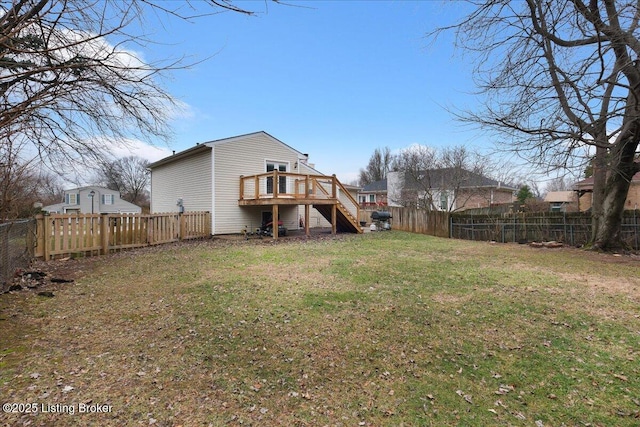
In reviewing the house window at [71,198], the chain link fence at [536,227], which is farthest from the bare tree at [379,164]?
the house window at [71,198]

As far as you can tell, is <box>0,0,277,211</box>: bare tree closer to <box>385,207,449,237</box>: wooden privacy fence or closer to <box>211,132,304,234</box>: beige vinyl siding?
<box>211,132,304,234</box>: beige vinyl siding

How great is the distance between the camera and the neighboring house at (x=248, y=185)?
45.4ft

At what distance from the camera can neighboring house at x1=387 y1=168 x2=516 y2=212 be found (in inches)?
928

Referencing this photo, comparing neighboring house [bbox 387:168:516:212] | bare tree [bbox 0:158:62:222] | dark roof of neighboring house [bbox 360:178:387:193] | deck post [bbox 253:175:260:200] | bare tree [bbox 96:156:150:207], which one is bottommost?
bare tree [bbox 0:158:62:222]

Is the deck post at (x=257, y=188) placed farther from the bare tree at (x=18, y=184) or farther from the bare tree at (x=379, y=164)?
the bare tree at (x=379, y=164)

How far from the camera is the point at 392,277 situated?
643 centimetres

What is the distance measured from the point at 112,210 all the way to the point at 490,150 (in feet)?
138

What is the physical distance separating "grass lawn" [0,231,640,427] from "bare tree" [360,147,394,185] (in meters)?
42.5

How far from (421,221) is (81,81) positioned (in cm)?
1604

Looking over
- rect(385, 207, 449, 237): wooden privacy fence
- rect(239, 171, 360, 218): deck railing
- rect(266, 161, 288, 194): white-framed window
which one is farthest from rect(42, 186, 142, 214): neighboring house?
rect(385, 207, 449, 237): wooden privacy fence

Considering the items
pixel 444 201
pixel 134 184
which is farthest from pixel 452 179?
pixel 134 184

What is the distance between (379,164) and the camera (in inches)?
1909

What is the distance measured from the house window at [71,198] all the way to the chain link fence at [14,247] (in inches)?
1484

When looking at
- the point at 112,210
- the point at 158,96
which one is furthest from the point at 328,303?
the point at 112,210
